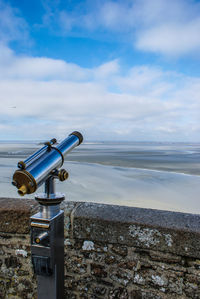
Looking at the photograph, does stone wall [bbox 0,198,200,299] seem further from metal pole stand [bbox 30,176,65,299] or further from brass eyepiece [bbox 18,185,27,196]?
brass eyepiece [bbox 18,185,27,196]

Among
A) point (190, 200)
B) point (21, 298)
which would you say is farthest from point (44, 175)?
point (190, 200)

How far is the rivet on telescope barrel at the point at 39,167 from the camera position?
1.04 metres

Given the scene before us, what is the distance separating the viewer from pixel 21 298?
5.81 ft

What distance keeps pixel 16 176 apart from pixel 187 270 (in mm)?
1210

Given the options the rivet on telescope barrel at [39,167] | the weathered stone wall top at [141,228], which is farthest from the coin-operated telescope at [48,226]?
the weathered stone wall top at [141,228]

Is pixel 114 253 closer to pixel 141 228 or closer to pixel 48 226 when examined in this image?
pixel 141 228

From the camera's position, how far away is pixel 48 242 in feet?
3.88

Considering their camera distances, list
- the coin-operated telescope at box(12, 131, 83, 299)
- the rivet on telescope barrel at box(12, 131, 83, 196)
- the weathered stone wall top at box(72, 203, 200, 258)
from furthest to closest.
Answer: the weathered stone wall top at box(72, 203, 200, 258) → the coin-operated telescope at box(12, 131, 83, 299) → the rivet on telescope barrel at box(12, 131, 83, 196)

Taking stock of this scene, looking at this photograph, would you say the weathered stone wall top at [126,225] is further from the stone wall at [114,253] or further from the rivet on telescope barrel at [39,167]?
the rivet on telescope barrel at [39,167]

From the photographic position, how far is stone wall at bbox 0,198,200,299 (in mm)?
1470

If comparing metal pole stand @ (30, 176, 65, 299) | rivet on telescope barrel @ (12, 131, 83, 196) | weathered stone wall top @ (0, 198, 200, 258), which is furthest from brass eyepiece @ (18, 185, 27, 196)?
weathered stone wall top @ (0, 198, 200, 258)

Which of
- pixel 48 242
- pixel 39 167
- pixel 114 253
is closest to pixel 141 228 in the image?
pixel 114 253

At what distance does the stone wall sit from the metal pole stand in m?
0.40

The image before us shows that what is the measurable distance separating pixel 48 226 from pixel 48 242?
0.08 m
